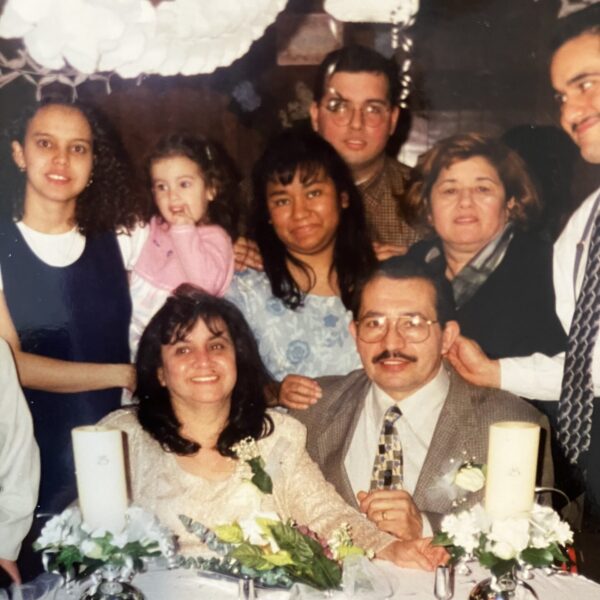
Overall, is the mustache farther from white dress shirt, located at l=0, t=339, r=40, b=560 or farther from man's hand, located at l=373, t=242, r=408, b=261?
white dress shirt, located at l=0, t=339, r=40, b=560

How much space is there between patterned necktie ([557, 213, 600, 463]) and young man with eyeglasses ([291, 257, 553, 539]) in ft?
0.27

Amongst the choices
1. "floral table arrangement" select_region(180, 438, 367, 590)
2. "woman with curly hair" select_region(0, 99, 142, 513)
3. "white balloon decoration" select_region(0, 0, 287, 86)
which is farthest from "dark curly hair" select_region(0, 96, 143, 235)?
"floral table arrangement" select_region(180, 438, 367, 590)

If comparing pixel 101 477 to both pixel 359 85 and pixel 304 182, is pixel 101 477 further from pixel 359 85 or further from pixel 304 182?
pixel 359 85

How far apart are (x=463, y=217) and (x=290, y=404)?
31.3 inches

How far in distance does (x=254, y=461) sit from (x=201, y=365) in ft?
1.09

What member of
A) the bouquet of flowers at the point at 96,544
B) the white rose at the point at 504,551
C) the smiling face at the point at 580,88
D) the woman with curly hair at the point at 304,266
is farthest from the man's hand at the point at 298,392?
the smiling face at the point at 580,88

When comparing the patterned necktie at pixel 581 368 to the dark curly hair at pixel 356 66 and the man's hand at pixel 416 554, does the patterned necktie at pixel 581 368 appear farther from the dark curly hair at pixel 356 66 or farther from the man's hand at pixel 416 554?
the dark curly hair at pixel 356 66

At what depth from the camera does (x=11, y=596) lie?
3.01 m

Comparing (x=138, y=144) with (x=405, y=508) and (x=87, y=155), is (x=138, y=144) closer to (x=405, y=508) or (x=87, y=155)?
(x=87, y=155)

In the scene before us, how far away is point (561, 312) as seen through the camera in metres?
3.07

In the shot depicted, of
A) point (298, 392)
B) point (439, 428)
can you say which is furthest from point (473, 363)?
point (298, 392)

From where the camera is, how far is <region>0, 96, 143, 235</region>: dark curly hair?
9.57 ft

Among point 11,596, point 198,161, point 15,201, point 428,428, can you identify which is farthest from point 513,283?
point 11,596

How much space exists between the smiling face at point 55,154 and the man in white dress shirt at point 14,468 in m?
0.48
